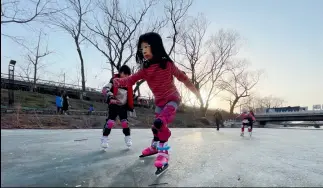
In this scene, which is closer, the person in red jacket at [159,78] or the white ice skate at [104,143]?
the person in red jacket at [159,78]

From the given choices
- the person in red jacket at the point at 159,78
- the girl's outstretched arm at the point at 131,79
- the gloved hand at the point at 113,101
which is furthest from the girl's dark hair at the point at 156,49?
the gloved hand at the point at 113,101

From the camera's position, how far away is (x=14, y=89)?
238 centimetres

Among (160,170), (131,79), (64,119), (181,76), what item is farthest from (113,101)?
(64,119)

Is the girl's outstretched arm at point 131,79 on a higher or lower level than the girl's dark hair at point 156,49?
lower

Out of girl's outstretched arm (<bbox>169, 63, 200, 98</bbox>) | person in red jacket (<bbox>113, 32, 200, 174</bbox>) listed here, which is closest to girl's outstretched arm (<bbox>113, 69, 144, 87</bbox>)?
person in red jacket (<bbox>113, 32, 200, 174</bbox>)

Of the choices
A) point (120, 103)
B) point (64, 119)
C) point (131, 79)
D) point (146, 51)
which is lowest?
point (64, 119)

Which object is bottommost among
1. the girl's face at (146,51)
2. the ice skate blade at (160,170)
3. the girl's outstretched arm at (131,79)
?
the ice skate blade at (160,170)

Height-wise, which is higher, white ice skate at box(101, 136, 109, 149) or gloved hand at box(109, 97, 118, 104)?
gloved hand at box(109, 97, 118, 104)

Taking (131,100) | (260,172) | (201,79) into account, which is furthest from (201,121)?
(260,172)

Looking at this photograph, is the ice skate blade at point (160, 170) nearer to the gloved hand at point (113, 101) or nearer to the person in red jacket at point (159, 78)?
the person in red jacket at point (159, 78)

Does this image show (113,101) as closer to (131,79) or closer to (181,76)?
(131,79)

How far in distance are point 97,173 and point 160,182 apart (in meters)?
0.58

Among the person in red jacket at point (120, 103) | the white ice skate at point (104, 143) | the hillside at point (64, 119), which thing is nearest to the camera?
the white ice skate at point (104, 143)

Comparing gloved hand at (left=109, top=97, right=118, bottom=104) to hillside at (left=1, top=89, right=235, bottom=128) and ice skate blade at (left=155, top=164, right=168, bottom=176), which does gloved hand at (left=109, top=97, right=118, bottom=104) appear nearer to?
ice skate blade at (left=155, top=164, right=168, bottom=176)
